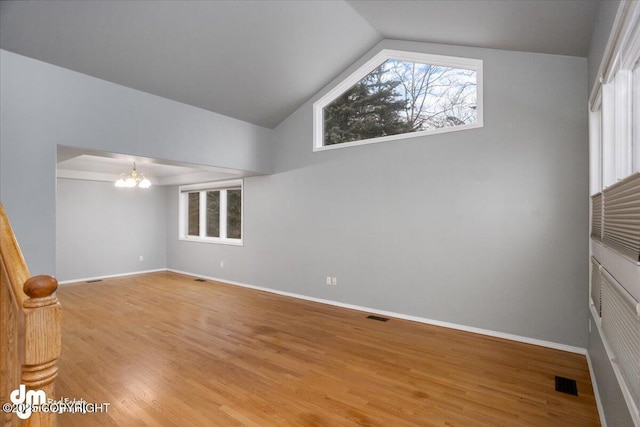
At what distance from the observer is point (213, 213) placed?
701 cm

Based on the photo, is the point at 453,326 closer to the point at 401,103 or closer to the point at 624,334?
the point at 624,334

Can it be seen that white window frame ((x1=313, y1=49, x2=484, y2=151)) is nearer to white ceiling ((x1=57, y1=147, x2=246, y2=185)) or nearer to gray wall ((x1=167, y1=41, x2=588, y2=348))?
gray wall ((x1=167, y1=41, x2=588, y2=348))

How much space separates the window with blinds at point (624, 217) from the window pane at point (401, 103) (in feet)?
7.07

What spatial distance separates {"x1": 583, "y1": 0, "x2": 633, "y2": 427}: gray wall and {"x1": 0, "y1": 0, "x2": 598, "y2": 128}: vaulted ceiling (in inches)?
8.0

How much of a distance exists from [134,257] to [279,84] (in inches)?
217

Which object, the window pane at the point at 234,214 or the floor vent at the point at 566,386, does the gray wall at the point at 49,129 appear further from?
the floor vent at the point at 566,386

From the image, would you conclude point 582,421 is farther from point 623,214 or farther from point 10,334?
point 10,334

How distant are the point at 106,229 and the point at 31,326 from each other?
7.20m

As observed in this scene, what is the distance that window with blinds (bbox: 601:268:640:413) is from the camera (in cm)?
127

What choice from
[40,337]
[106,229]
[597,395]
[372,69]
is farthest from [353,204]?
[106,229]

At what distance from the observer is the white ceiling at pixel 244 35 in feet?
8.95

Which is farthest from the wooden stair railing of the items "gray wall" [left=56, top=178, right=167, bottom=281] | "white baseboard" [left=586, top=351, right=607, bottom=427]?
"gray wall" [left=56, top=178, right=167, bottom=281]

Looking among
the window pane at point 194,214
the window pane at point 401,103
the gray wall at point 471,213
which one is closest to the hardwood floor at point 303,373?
the gray wall at point 471,213

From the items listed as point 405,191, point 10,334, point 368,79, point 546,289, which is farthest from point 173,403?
point 368,79
